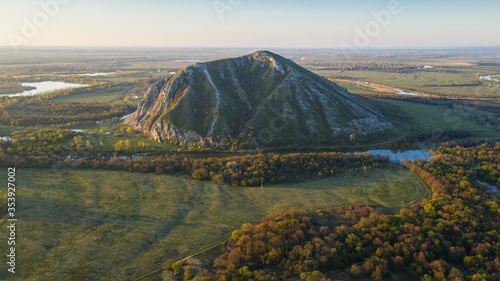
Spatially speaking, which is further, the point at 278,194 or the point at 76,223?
the point at 278,194

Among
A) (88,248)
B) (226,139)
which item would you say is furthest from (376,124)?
(88,248)

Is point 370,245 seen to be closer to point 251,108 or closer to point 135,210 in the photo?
point 135,210

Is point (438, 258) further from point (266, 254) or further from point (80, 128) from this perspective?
point (80, 128)

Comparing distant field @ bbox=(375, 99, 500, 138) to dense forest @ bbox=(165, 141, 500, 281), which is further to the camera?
distant field @ bbox=(375, 99, 500, 138)

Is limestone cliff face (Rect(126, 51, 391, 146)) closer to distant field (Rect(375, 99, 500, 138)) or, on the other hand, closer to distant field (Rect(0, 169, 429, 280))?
distant field (Rect(375, 99, 500, 138))

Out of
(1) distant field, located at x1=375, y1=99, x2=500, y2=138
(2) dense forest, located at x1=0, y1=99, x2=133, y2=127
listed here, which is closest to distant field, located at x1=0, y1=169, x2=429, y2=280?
(1) distant field, located at x1=375, y1=99, x2=500, y2=138

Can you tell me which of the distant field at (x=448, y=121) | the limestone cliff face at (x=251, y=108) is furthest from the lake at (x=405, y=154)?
the distant field at (x=448, y=121)
